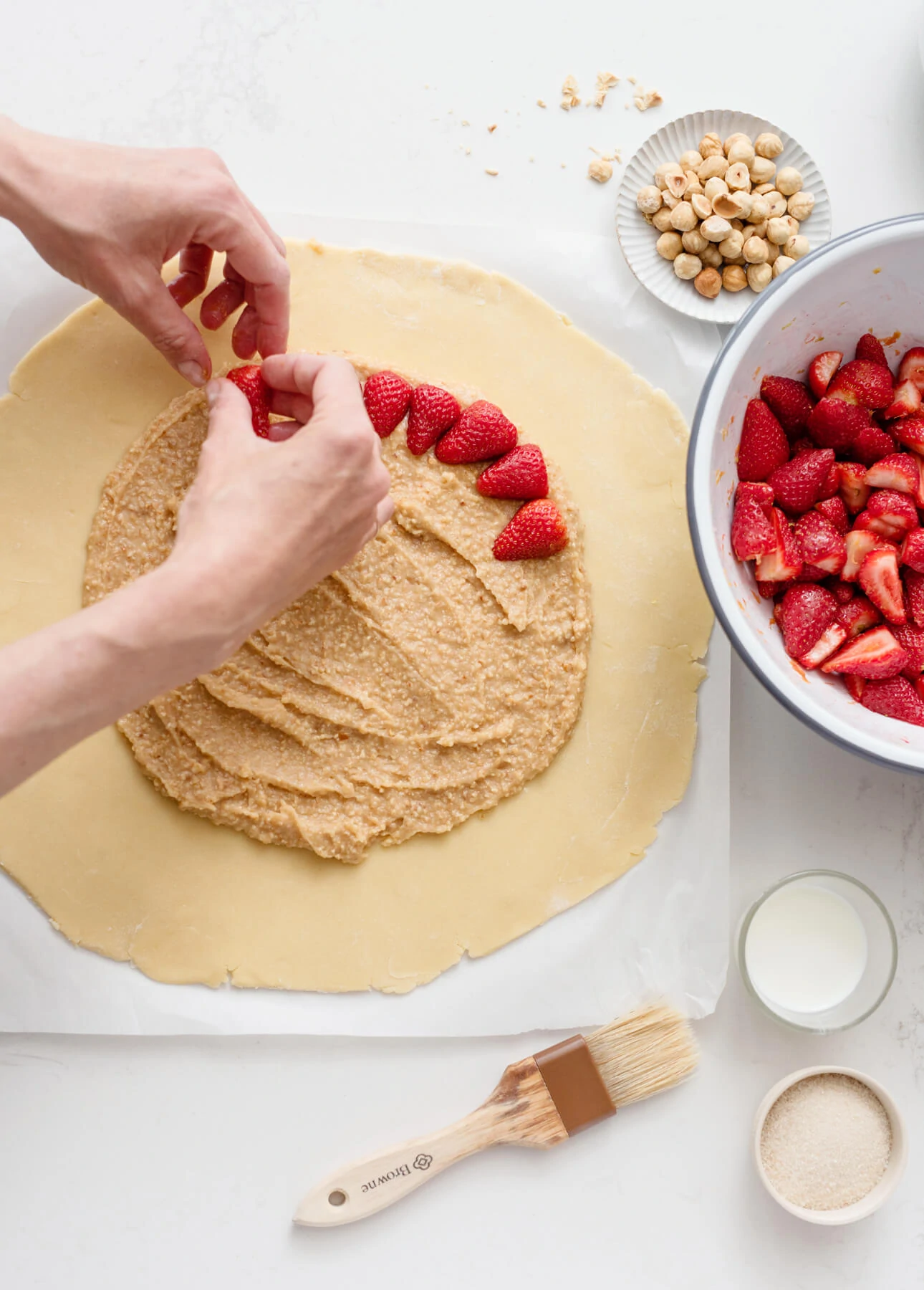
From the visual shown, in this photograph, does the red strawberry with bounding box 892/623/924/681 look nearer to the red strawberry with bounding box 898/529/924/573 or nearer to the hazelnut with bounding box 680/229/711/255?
the red strawberry with bounding box 898/529/924/573

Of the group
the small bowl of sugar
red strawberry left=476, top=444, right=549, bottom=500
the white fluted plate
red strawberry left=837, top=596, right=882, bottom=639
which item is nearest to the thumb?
red strawberry left=476, top=444, right=549, bottom=500

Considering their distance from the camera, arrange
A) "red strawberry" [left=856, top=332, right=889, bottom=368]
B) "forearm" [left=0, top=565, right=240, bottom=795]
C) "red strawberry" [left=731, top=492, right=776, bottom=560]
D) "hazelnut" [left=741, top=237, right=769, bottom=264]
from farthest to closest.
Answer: "hazelnut" [left=741, top=237, right=769, bottom=264] < "red strawberry" [left=856, top=332, right=889, bottom=368] < "red strawberry" [left=731, top=492, right=776, bottom=560] < "forearm" [left=0, top=565, right=240, bottom=795]

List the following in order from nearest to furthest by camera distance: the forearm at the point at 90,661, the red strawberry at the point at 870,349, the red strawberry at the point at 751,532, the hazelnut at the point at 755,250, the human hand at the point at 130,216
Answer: the forearm at the point at 90,661
the human hand at the point at 130,216
the red strawberry at the point at 751,532
the red strawberry at the point at 870,349
the hazelnut at the point at 755,250

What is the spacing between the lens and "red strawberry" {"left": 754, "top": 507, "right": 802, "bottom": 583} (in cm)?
199

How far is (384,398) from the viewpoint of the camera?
6.87ft

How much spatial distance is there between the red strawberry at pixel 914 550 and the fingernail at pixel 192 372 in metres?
1.47

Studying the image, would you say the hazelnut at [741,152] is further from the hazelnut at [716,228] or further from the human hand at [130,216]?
the human hand at [130,216]

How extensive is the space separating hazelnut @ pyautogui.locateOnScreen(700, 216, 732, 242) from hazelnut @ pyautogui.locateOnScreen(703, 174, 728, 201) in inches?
1.8

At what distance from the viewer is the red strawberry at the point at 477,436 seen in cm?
210

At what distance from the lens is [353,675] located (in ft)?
7.02

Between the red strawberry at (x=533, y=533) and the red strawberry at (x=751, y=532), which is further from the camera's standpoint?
the red strawberry at (x=533, y=533)

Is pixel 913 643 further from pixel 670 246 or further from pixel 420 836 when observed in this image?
pixel 420 836

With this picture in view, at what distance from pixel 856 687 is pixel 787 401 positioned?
60 centimetres

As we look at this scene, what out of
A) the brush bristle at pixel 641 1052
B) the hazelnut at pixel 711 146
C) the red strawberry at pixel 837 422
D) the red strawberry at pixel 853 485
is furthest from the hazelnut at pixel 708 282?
the brush bristle at pixel 641 1052
